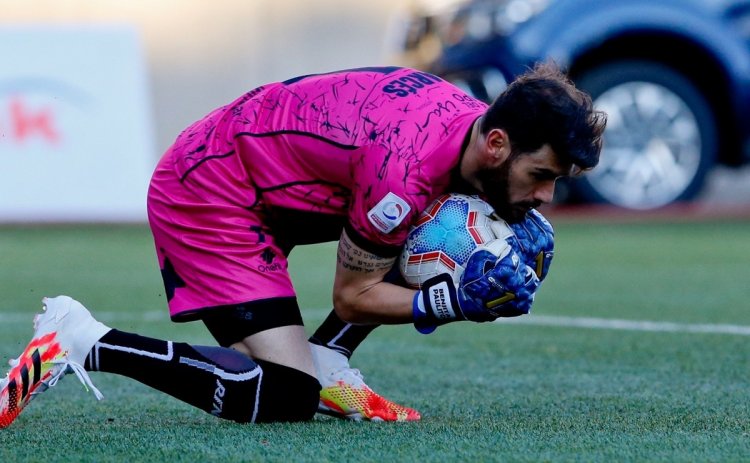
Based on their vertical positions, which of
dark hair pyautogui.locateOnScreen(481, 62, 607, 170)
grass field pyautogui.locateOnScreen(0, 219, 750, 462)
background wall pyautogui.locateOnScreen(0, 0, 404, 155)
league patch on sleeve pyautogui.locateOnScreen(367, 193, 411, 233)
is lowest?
background wall pyautogui.locateOnScreen(0, 0, 404, 155)

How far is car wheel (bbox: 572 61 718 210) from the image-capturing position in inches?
449

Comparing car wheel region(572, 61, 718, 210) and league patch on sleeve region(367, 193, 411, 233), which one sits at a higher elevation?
league patch on sleeve region(367, 193, 411, 233)

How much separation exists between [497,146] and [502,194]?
186 millimetres

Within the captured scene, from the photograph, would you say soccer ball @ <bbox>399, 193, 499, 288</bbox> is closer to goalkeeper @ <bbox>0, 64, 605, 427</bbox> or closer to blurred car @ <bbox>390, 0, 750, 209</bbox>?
goalkeeper @ <bbox>0, 64, 605, 427</bbox>

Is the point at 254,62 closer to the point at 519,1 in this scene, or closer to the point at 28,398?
the point at 519,1

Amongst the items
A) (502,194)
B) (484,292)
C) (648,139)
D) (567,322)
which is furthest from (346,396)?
(648,139)

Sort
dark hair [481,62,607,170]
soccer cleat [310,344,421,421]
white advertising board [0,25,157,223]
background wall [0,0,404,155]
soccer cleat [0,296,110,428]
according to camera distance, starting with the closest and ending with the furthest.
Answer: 1. dark hair [481,62,607,170]
2. soccer cleat [0,296,110,428]
3. soccer cleat [310,344,421,421]
4. white advertising board [0,25,157,223]
5. background wall [0,0,404,155]

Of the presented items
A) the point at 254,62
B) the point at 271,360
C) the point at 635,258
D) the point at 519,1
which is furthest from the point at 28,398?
the point at 254,62

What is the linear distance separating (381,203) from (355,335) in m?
0.90

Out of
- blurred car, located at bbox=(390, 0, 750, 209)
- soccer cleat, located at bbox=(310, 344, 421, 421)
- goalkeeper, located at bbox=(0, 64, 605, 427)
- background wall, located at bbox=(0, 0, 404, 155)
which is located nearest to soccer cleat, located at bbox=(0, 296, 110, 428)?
goalkeeper, located at bbox=(0, 64, 605, 427)

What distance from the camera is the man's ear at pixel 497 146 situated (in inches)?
154

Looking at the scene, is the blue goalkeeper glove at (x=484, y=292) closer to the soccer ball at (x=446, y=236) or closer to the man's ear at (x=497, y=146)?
the soccer ball at (x=446, y=236)

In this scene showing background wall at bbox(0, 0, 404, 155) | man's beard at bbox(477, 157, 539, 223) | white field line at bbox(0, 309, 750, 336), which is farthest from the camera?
background wall at bbox(0, 0, 404, 155)

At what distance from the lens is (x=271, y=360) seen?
4.27 metres
